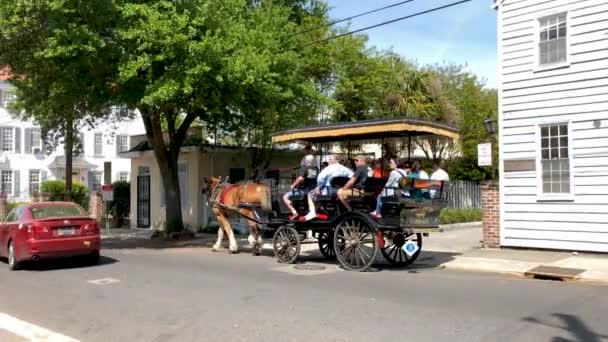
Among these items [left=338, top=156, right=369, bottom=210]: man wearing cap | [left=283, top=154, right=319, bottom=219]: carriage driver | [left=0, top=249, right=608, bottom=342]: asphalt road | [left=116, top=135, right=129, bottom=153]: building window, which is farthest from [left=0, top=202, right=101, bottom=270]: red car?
[left=116, top=135, right=129, bottom=153]: building window

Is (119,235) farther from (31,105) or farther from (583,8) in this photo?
(583,8)

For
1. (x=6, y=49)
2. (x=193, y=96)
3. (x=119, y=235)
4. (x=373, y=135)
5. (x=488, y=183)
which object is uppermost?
(x=6, y=49)

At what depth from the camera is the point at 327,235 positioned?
14.3 m

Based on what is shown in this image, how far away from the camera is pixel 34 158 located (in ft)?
152

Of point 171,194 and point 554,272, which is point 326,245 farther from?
point 171,194

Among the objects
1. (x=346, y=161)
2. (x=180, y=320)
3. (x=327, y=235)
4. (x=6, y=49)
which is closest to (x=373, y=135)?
(x=346, y=161)

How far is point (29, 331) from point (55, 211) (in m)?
6.72

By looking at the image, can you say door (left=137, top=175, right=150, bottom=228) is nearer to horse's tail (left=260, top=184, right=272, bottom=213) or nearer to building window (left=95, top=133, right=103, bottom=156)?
horse's tail (left=260, top=184, right=272, bottom=213)

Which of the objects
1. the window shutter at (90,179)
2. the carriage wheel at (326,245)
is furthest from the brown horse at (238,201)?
the window shutter at (90,179)

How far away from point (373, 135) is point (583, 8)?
19.7 ft

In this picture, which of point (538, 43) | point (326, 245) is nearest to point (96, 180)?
point (326, 245)

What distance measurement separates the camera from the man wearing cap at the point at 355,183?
11.9m

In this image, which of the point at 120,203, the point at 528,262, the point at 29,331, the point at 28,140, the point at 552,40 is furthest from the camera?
the point at 28,140

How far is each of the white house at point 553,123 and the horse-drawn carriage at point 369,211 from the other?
10.8 ft
